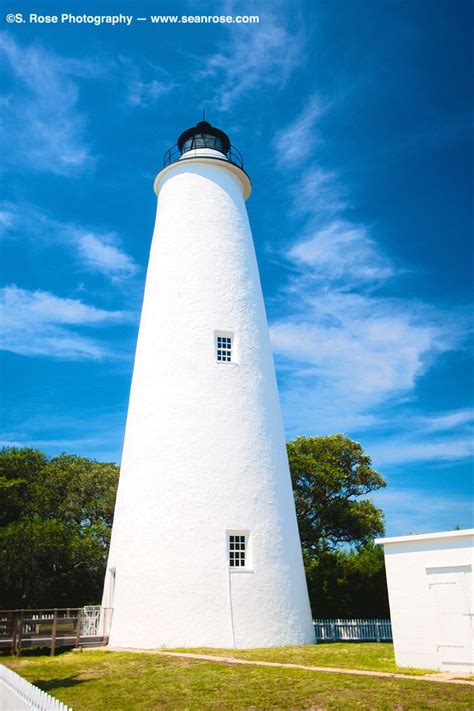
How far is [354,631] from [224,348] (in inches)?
440

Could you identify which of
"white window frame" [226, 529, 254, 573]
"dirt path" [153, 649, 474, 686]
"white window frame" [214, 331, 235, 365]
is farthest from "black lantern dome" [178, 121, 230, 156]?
"dirt path" [153, 649, 474, 686]

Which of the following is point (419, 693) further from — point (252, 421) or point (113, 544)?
point (113, 544)

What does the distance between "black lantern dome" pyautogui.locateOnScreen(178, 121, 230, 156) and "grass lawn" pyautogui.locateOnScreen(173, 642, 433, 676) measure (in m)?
16.8

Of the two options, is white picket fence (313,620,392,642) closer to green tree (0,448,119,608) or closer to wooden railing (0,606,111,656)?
wooden railing (0,606,111,656)

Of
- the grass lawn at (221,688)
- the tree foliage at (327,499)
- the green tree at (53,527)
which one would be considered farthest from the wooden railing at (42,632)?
the tree foliage at (327,499)

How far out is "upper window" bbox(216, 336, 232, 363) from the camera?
17.8 metres

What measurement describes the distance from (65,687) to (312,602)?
47.7 ft

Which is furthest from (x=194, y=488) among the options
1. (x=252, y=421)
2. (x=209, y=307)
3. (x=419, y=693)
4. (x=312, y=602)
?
(x=312, y=602)

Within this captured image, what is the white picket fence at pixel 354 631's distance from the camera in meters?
20.0

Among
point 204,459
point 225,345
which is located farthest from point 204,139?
point 204,459

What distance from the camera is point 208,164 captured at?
20281 mm

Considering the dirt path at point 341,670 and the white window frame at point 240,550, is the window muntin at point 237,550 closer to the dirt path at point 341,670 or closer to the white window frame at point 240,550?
the white window frame at point 240,550

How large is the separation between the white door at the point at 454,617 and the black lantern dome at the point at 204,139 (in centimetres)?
1674

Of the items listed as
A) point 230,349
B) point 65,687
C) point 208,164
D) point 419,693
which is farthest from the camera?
point 208,164
